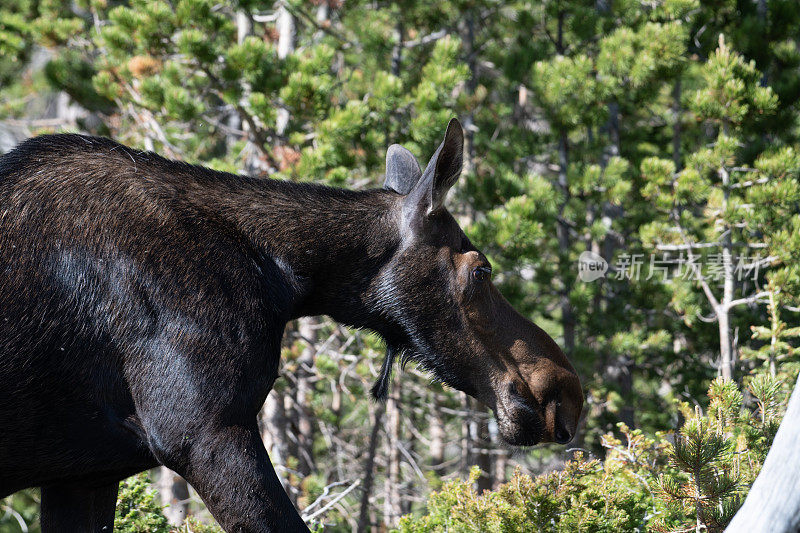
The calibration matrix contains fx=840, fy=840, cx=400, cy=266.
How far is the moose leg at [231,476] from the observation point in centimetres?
301

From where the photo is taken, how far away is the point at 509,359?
12.1 ft

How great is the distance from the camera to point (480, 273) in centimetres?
373

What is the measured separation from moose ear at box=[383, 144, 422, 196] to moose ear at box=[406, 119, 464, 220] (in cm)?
31

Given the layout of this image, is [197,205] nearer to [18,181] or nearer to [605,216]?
[18,181]

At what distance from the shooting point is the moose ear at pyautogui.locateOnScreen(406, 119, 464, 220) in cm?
354

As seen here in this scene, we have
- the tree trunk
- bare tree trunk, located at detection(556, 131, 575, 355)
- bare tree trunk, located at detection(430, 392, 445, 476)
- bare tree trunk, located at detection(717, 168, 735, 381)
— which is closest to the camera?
the tree trunk

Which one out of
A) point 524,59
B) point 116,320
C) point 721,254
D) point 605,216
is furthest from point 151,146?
point 116,320

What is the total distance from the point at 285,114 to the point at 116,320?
20.9 ft

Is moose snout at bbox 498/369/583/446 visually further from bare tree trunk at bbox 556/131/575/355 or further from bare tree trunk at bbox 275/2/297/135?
bare tree trunk at bbox 275/2/297/135

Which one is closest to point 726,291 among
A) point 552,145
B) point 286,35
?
point 552,145

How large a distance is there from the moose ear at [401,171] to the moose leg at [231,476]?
5.01ft

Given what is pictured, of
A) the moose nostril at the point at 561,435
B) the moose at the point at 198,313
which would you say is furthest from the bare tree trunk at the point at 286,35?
the moose nostril at the point at 561,435

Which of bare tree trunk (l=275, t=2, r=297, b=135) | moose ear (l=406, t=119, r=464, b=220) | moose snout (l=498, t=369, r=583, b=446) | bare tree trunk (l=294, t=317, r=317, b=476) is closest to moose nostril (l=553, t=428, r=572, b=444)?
moose snout (l=498, t=369, r=583, b=446)

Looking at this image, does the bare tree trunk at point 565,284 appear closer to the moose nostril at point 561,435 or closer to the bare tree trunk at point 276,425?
the bare tree trunk at point 276,425
